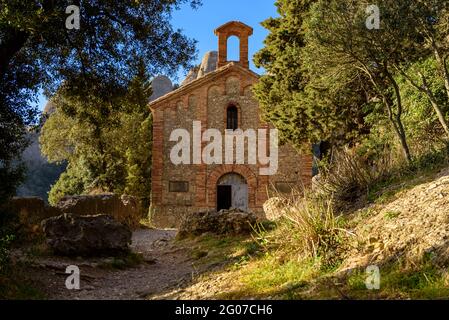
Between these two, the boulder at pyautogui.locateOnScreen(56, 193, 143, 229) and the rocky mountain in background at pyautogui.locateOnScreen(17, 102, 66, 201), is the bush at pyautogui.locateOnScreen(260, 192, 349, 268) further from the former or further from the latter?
the rocky mountain in background at pyautogui.locateOnScreen(17, 102, 66, 201)

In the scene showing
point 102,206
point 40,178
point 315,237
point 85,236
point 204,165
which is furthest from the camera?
point 40,178

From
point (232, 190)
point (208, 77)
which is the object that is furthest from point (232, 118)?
point (232, 190)

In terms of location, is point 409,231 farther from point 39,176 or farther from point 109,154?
point 39,176

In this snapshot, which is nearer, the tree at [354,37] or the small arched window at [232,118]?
the tree at [354,37]

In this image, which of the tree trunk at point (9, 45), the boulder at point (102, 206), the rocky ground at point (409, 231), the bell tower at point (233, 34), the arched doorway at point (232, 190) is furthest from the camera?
the bell tower at point (233, 34)

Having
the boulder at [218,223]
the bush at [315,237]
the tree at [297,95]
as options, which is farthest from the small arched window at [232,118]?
the bush at [315,237]

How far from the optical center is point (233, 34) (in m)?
23.9

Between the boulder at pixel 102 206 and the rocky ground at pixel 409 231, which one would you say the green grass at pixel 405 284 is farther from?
the boulder at pixel 102 206

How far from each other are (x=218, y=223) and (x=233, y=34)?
1434 cm

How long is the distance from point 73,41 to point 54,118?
70.4 feet

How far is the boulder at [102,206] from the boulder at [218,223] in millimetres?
→ 4064

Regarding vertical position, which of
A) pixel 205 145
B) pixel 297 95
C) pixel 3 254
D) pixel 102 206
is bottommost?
pixel 3 254

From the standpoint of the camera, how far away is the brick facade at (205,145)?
2205 centimetres
